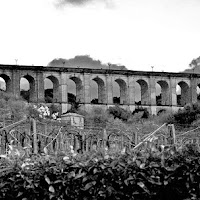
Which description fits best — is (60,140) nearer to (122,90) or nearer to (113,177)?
(113,177)

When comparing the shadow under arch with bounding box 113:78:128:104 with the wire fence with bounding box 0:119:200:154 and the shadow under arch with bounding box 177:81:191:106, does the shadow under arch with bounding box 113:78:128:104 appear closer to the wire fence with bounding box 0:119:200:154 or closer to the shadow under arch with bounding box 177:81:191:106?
the shadow under arch with bounding box 177:81:191:106

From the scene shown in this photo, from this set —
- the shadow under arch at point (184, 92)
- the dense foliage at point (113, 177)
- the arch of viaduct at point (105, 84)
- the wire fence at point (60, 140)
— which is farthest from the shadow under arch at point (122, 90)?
the dense foliage at point (113, 177)

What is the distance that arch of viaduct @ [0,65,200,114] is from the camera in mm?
55328

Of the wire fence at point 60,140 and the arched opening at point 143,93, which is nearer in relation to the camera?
the wire fence at point 60,140

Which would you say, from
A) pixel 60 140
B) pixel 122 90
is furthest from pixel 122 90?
pixel 60 140

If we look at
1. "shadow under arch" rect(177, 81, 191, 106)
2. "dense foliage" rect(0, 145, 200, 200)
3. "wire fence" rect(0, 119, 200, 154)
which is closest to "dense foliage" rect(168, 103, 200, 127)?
"shadow under arch" rect(177, 81, 191, 106)

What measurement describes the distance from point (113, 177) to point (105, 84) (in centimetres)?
5465

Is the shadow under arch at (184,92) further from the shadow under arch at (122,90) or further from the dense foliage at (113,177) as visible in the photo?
the dense foliage at (113,177)

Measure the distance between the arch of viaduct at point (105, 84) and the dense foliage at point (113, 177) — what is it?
4792 centimetres

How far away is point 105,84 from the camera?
60.0 m

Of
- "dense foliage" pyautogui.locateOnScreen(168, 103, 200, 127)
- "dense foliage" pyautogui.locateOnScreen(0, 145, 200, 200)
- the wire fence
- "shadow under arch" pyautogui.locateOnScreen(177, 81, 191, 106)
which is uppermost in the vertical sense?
"shadow under arch" pyautogui.locateOnScreen(177, 81, 191, 106)

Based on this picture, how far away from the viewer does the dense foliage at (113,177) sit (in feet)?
17.4

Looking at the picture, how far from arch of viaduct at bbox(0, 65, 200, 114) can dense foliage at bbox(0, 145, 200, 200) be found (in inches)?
1886

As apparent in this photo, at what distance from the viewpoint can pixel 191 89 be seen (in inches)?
2448
